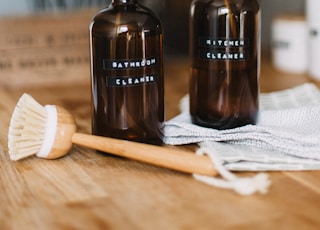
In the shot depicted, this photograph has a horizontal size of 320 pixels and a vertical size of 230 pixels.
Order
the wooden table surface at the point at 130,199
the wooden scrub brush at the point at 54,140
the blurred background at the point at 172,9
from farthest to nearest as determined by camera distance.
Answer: the blurred background at the point at 172,9 → the wooden scrub brush at the point at 54,140 → the wooden table surface at the point at 130,199

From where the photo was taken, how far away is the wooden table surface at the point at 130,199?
1.83 feet

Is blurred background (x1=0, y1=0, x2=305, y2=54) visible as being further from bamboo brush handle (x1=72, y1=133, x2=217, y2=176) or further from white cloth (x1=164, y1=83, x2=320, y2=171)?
bamboo brush handle (x1=72, y1=133, x2=217, y2=176)

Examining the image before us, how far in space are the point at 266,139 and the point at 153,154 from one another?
0.14 m

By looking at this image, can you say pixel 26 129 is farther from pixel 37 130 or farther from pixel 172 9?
pixel 172 9

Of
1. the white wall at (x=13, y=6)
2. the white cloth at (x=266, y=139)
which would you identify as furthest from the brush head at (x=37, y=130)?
the white wall at (x=13, y=6)

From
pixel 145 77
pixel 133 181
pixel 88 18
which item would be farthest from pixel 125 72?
pixel 88 18

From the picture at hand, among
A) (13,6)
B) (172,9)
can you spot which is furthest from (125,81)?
(13,6)

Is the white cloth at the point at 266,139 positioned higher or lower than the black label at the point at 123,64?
lower

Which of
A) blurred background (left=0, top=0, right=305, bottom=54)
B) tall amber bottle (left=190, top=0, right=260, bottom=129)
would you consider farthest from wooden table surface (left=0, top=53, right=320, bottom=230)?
blurred background (left=0, top=0, right=305, bottom=54)

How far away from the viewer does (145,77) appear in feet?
2.37

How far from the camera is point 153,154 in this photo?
0.66m

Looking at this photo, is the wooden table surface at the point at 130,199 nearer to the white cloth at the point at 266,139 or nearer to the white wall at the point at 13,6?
the white cloth at the point at 266,139

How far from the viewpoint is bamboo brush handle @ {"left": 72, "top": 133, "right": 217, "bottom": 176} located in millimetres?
641

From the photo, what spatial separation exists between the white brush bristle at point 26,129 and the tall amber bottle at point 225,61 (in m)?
0.21
